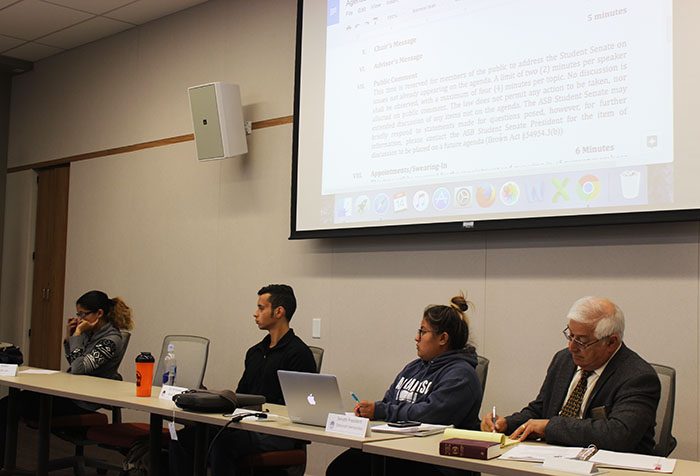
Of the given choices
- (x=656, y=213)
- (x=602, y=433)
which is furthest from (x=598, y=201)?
(x=602, y=433)

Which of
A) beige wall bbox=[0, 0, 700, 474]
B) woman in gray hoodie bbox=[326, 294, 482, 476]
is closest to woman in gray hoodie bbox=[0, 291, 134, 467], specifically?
beige wall bbox=[0, 0, 700, 474]

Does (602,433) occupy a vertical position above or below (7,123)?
below

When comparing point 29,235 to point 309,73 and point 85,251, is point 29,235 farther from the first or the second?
point 309,73

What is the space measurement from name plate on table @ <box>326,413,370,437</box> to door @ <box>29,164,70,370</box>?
482cm

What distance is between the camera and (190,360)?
13.2ft

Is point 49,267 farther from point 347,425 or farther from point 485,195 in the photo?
point 347,425

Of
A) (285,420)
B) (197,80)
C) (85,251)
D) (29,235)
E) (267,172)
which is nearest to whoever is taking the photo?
(285,420)

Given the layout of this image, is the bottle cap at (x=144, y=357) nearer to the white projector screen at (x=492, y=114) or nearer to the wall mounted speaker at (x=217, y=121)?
the white projector screen at (x=492, y=114)

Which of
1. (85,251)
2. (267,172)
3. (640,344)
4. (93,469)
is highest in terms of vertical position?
Result: (267,172)

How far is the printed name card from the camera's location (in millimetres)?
1942

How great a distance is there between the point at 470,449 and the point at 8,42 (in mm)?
6196

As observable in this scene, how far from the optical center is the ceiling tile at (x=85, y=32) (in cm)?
618

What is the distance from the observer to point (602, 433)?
233 centimetres

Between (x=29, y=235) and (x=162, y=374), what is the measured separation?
3.76m
